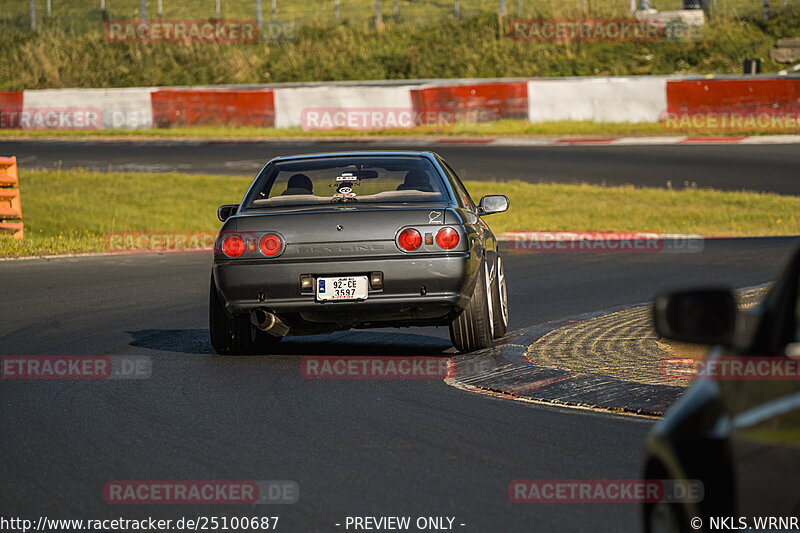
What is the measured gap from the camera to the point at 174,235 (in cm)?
2081

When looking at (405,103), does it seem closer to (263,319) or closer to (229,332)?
(229,332)

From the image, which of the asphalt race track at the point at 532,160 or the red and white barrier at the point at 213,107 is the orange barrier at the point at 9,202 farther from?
the red and white barrier at the point at 213,107

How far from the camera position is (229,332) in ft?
31.1

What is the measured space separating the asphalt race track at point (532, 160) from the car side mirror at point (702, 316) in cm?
2146

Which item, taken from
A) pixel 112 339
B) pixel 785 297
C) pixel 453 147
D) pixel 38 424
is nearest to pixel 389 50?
pixel 453 147

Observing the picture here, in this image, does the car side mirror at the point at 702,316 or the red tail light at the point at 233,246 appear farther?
the red tail light at the point at 233,246

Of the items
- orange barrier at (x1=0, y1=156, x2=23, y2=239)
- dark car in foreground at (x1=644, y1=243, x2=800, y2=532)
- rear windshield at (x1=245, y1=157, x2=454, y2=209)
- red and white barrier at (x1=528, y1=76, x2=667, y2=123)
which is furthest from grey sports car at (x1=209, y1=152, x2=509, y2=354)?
red and white barrier at (x1=528, y1=76, x2=667, y2=123)

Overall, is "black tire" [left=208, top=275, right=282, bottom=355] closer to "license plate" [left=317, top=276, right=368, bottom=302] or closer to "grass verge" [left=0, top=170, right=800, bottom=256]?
"license plate" [left=317, top=276, right=368, bottom=302]

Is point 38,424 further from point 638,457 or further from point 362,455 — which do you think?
point 638,457

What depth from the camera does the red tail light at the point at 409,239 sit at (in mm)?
8836

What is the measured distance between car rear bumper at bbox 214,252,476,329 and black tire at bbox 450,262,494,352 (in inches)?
8.9

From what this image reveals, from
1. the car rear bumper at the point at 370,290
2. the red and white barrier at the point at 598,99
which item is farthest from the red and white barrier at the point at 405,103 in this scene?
the car rear bumper at the point at 370,290

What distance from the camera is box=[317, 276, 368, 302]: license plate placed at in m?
8.82

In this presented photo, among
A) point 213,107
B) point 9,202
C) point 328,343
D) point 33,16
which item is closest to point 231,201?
point 9,202
